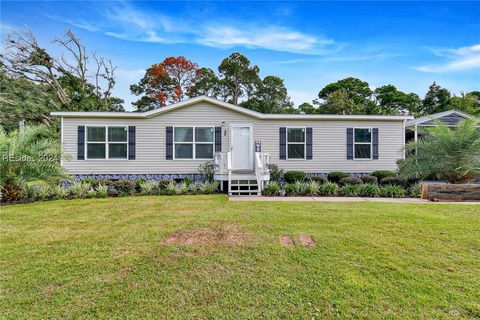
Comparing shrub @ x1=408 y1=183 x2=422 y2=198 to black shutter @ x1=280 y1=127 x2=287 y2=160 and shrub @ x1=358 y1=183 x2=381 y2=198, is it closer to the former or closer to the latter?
shrub @ x1=358 y1=183 x2=381 y2=198

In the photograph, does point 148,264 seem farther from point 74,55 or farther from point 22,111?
point 74,55

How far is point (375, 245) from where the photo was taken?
3654 mm

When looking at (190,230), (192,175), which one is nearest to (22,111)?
(192,175)

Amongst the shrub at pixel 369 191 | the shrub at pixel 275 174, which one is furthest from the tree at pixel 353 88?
the shrub at pixel 369 191

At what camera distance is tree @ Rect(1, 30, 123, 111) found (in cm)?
1820

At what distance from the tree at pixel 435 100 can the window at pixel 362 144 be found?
18516 millimetres

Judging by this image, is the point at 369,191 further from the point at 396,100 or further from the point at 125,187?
the point at 396,100

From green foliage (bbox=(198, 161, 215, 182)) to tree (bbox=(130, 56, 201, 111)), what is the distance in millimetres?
16507

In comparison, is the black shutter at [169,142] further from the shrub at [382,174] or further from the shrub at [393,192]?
the shrub at [382,174]

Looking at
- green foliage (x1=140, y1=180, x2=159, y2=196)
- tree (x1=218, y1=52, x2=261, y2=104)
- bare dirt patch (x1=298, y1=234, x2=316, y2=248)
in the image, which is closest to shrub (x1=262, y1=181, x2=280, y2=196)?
green foliage (x1=140, y1=180, x2=159, y2=196)

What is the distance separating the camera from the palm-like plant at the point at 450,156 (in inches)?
308

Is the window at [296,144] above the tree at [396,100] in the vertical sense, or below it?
below

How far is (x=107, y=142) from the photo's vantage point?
1048 centimetres

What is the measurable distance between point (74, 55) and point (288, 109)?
19.5 meters
